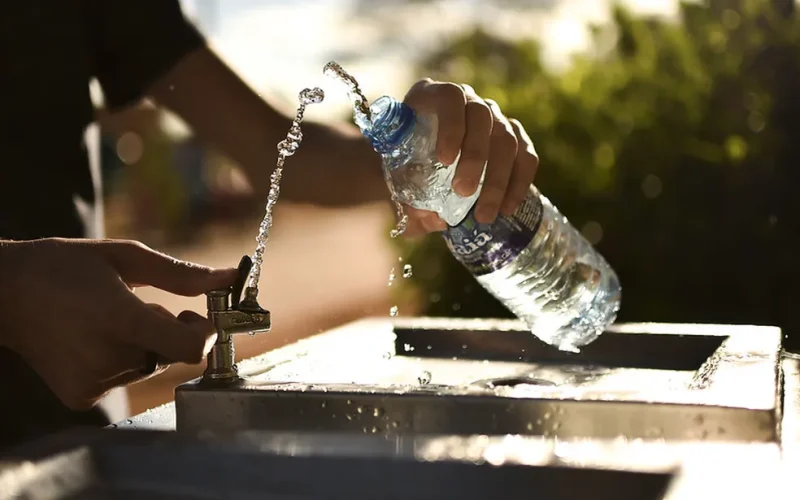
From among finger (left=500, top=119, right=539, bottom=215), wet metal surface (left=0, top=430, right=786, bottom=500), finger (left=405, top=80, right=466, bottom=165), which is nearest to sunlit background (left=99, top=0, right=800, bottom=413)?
finger (left=405, top=80, right=466, bottom=165)

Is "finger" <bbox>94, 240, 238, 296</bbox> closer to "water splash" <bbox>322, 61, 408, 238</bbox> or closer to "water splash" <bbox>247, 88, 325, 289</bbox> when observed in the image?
"water splash" <bbox>247, 88, 325, 289</bbox>

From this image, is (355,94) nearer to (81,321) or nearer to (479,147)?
(479,147)

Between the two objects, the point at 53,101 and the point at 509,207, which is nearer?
the point at 509,207

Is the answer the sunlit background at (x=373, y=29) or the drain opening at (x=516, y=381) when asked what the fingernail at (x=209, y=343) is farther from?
the sunlit background at (x=373, y=29)

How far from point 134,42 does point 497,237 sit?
0.65m

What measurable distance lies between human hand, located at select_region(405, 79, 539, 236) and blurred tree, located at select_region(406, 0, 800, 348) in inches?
33.4

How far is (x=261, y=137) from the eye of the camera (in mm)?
1338

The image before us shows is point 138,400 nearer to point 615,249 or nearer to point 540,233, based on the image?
point 615,249

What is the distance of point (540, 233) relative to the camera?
0.99 m

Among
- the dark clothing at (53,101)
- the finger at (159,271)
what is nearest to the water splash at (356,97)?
the finger at (159,271)

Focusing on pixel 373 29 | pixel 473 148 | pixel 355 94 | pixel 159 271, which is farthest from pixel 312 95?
pixel 373 29

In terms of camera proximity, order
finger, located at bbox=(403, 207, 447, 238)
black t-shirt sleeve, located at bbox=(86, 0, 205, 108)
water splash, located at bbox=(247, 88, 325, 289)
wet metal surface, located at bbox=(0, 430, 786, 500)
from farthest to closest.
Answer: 1. black t-shirt sleeve, located at bbox=(86, 0, 205, 108)
2. finger, located at bbox=(403, 207, 447, 238)
3. water splash, located at bbox=(247, 88, 325, 289)
4. wet metal surface, located at bbox=(0, 430, 786, 500)

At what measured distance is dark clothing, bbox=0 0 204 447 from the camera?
3.43ft

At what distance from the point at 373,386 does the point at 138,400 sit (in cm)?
291
